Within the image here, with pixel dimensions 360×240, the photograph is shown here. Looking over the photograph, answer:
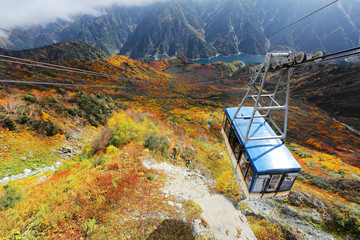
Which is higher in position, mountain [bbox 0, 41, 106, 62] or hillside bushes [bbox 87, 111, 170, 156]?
hillside bushes [bbox 87, 111, 170, 156]

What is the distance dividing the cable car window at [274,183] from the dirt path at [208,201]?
144 inches

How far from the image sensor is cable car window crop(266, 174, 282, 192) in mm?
8446

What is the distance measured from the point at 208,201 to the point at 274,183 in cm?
519

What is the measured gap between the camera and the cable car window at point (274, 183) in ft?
27.7

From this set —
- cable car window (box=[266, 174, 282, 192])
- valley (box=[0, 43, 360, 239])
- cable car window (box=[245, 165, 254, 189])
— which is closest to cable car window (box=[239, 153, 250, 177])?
cable car window (box=[245, 165, 254, 189])

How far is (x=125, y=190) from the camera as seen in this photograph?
9.61m

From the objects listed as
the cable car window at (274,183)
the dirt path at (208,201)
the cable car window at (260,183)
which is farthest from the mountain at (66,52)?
the cable car window at (274,183)

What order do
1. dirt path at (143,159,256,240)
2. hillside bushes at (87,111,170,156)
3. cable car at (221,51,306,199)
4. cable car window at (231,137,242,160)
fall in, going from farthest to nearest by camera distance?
hillside bushes at (87,111,170,156)
cable car window at (231,137,242,160)
dirt path at (143,159,256,240)
cable car at (221,51,306,199)

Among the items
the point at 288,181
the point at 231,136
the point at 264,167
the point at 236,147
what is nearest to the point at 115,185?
the point at 236,147

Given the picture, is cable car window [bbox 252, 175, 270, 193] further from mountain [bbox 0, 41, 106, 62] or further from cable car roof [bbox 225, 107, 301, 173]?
mountain [bbox 0, 41, 106, 62]

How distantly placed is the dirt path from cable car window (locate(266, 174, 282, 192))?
3.65 m

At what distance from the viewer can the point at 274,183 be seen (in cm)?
864

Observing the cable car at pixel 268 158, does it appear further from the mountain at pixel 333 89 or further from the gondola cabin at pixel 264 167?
the mountain at pixel 333 89

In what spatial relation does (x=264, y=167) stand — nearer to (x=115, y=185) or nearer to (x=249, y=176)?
(x=249, y=176)
